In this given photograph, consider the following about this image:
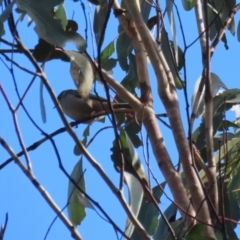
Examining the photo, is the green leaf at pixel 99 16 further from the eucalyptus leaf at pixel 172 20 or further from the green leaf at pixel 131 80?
the green leaf at pixel 131 80

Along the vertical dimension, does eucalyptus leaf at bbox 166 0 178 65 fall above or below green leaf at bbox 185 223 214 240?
above

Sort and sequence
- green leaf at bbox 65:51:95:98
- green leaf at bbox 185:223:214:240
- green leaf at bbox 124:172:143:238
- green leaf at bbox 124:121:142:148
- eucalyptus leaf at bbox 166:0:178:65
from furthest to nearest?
green leaf at bbox 124:121:142:148
eucalyptus leaf at bbox 166:0:178:65
green leaf at bbox 65:51:95:98
green leaf at bbox 124:172:143:238
green leaf at bbox 185:223:214:240

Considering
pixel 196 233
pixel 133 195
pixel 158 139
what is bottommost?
pixel 196 233

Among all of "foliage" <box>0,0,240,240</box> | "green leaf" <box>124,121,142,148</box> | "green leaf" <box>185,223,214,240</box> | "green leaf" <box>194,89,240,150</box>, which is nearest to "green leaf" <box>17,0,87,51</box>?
"foliage" <box>0,0,240,240</box>

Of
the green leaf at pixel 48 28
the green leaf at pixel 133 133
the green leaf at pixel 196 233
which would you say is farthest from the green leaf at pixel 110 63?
the green leaf at pixel 196 233

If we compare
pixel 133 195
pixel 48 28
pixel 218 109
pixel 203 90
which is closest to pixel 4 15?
pixel 48 28

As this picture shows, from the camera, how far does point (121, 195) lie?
1.22 metres

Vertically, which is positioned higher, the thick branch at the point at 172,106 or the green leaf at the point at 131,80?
the green leaf at the point at 131,80

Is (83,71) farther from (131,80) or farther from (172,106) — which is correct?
(131,80)

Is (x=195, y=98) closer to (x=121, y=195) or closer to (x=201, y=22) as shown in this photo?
(x=201, y=22)

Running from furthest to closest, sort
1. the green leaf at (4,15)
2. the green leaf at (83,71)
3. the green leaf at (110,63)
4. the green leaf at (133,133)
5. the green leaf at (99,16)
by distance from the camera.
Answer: the green leaf at (110,63) → the green leaf at (133,133) → the green leaf at (99,16) → the green leaf at (83,71) → the green leaf at (4,15)

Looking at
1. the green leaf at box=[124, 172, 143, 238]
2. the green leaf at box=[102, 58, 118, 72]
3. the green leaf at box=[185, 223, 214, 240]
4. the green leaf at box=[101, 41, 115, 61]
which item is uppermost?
the green leaf at box=[101, 41, 115, 61]

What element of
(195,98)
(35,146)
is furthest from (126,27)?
(35,146)

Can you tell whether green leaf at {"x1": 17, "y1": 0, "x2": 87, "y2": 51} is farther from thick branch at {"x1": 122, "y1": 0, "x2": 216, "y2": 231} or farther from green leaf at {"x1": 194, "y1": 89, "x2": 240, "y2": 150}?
green leaf at {"x1": 194, "y1": 89, "x2": 240, "y2": 150}
